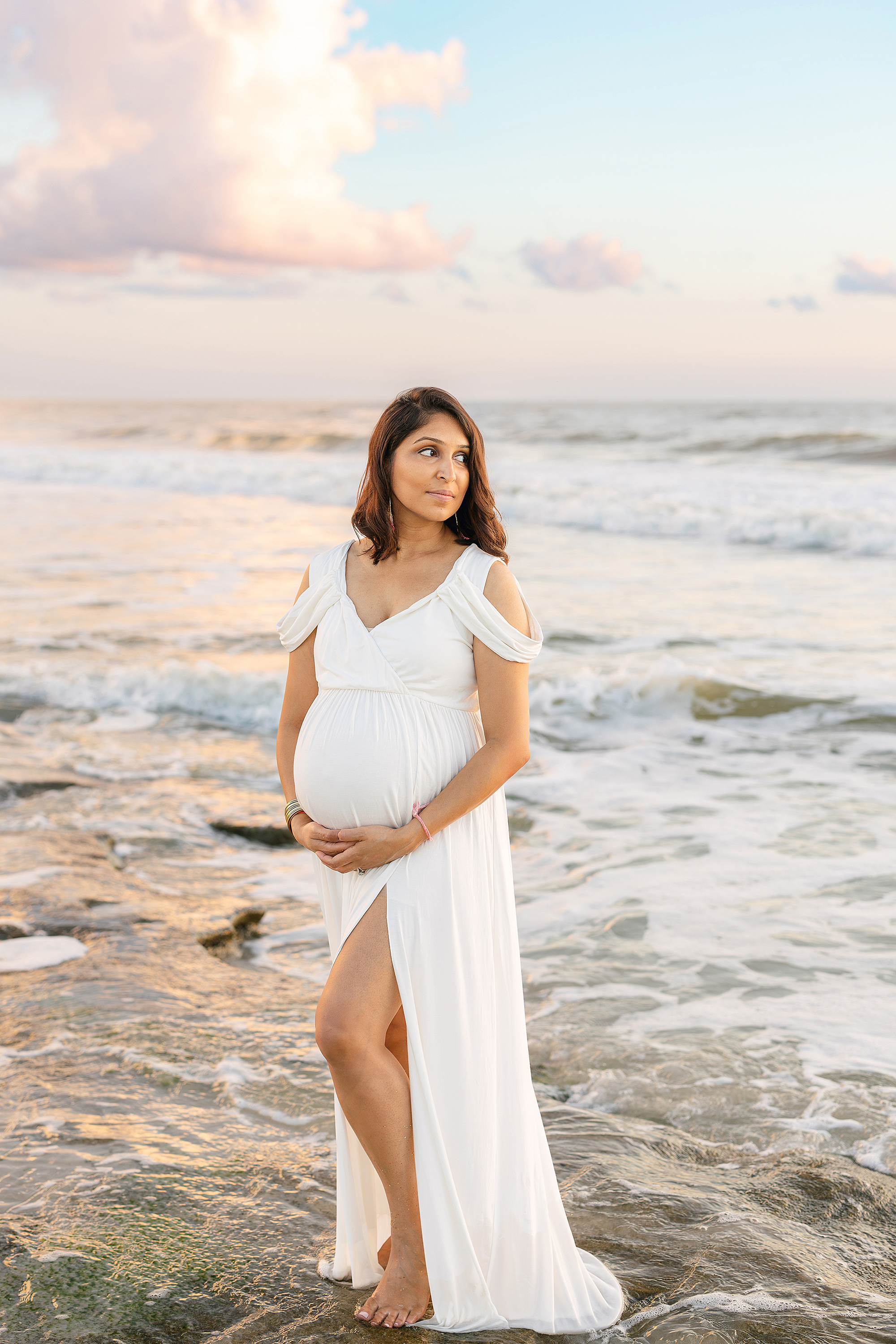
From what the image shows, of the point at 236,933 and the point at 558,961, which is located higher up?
the point at 236,933

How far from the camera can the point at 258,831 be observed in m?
7.09

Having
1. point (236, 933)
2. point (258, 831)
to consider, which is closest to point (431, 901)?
point (236, 933)

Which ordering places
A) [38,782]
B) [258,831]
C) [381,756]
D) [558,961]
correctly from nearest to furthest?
[381,756] < [558,961] < [258,831] < [38,782]

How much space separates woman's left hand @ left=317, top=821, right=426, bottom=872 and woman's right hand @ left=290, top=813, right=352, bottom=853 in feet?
0.07

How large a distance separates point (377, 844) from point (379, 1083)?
0.54 m

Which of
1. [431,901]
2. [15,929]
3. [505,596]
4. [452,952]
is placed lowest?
[15,929]

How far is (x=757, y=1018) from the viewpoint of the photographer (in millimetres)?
4793

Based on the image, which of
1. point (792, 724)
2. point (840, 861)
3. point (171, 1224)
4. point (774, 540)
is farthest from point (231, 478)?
point (171, 1224)

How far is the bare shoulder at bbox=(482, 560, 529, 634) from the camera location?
2674mm

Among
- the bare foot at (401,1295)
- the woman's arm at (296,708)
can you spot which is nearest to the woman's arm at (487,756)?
the woman's arm at (296,708)

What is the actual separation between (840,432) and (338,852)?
33213mm

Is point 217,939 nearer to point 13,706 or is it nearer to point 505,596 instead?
point 505,596

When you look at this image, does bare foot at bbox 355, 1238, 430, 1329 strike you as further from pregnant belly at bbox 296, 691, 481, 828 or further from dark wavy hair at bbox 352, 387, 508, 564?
dark wavy hair at bbox 352, 387, 508, 564

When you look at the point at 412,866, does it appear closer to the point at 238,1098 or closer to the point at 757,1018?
the point at 238,1098
